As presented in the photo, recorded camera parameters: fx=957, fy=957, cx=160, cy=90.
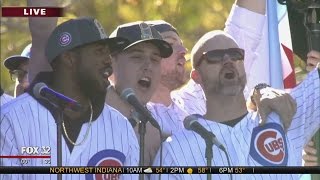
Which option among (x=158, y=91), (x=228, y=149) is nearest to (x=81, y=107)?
(x=158, y=91)

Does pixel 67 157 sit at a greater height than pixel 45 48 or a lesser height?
lesser

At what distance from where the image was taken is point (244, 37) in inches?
231

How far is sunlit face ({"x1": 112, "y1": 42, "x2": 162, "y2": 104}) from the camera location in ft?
19.2

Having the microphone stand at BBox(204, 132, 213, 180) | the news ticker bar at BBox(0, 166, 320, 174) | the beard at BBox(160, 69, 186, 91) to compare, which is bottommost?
the news ticker bar at BBox(0, 166, 320, 174)

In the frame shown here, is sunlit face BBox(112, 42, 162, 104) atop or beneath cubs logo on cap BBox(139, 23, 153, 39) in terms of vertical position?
beneath

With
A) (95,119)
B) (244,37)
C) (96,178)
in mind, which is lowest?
(96,178)

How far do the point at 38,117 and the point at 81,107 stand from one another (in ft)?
0.88

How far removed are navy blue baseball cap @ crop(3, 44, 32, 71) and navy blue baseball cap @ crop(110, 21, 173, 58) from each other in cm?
52

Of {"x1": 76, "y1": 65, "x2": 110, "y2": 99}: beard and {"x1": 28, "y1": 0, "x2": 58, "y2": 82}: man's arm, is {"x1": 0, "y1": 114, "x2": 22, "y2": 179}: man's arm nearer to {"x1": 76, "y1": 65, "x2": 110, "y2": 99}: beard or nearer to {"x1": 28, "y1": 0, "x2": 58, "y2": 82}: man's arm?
{"x1": 28, "y1": 0, "x2": 58, "y2": 82}: man's arm

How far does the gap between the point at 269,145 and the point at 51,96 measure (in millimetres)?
1376

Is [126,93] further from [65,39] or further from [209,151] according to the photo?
[209,151]

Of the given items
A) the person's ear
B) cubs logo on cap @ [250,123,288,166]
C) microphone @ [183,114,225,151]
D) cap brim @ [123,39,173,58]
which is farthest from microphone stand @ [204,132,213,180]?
cap brim @ [123,39,173,58]

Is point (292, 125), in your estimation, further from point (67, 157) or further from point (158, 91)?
point (67, 157)

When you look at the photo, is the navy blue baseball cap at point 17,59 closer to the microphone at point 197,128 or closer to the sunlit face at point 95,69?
the sunlit face at point 95,69
